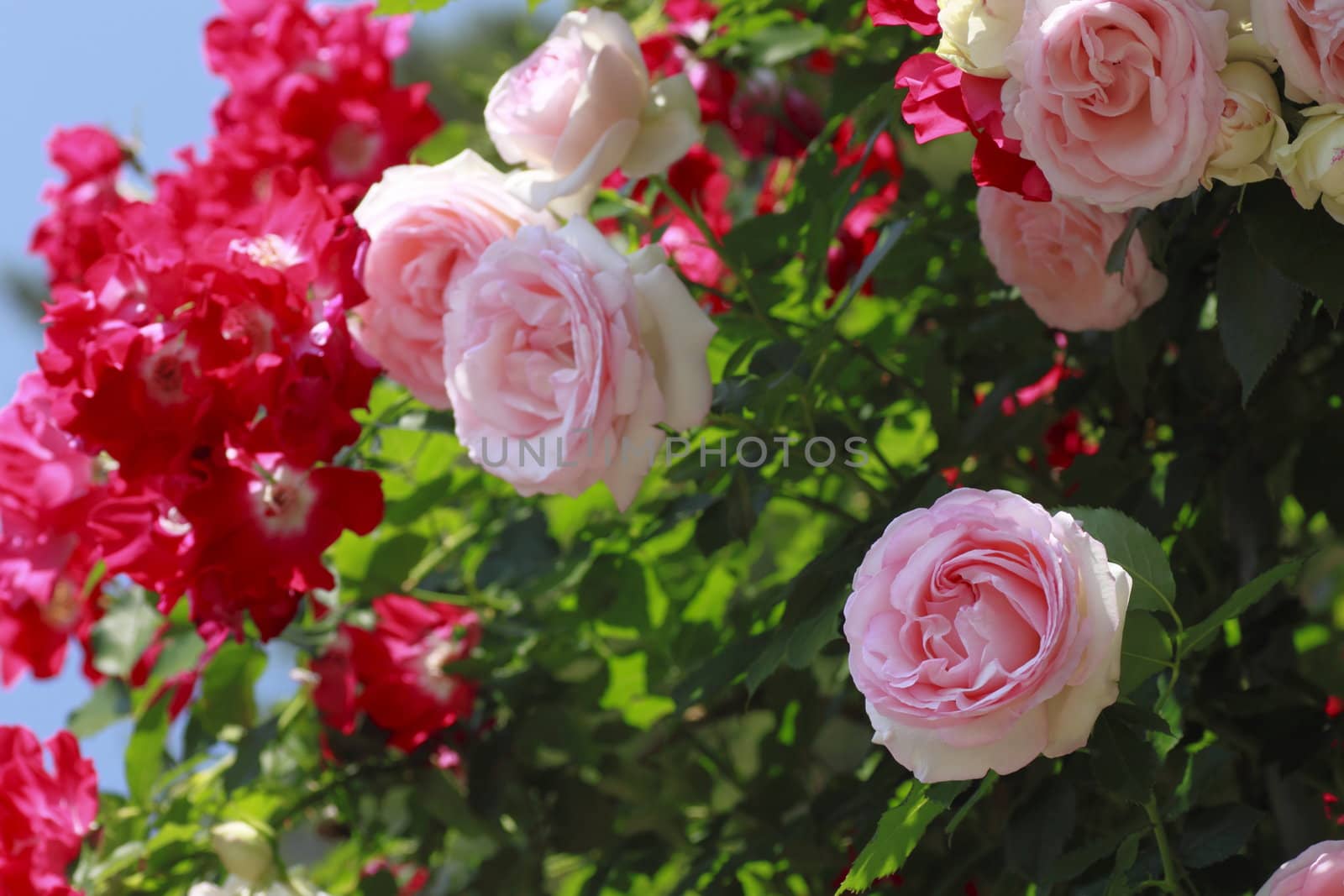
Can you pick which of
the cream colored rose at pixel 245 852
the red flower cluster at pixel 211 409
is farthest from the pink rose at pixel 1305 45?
the cream colored rose at pixel 245 852

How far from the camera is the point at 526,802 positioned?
116 centimetres

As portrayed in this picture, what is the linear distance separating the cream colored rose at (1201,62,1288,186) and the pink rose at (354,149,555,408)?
39cm

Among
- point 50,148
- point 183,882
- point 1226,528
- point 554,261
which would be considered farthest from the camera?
point 50,148

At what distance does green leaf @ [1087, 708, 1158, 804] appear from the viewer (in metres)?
0.60

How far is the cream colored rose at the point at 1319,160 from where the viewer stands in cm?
55

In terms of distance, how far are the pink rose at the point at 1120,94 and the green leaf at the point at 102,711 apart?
3.24 ft

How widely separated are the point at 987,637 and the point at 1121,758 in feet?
0.33

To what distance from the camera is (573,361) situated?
74 cm

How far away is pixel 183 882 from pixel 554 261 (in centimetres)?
67

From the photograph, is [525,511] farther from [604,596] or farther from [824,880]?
[824,880]

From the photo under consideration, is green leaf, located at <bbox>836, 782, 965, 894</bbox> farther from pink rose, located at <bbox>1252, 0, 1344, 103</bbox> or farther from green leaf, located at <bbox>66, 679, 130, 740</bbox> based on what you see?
green leaf, located at <bbox>66, 679, 130, 740</bbox>

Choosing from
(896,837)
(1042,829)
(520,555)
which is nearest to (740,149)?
(520,555)

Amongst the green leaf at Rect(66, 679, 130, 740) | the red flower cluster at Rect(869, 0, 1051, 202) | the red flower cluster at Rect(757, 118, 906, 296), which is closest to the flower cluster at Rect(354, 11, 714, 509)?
the red flower cluster at Rect(869, 0, 1051, 202)

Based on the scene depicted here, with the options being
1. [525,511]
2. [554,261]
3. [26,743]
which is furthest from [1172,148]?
[26,743]
